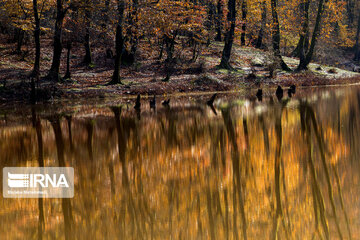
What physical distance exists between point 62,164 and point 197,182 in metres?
3.13

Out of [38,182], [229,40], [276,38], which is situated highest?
[276,38]

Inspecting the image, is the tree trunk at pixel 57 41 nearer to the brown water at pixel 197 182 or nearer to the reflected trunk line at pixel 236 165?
the brown water at pixel 197 182

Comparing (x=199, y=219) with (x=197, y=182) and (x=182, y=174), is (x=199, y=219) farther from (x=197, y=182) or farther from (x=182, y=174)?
(x=182, y=174)

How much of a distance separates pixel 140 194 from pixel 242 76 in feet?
98.9

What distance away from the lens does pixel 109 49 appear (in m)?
37.7

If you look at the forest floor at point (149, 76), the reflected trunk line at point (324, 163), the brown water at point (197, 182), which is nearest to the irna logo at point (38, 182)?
the brown water at point (197, 182)

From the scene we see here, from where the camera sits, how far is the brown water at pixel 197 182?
4785mm

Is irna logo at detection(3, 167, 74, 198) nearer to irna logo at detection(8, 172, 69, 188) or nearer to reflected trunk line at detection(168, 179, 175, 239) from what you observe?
irna logo at detection(8, 172, 69, 188)

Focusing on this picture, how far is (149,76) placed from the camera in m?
33.2

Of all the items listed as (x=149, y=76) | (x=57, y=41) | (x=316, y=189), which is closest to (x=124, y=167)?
(x=316, y=189)

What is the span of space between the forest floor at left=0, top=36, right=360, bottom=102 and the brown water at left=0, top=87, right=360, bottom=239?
14301 millimetres

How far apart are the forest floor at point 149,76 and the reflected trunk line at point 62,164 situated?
34.1ft

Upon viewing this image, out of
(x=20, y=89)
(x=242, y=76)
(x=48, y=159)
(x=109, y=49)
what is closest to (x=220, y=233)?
(x=48, y=159)

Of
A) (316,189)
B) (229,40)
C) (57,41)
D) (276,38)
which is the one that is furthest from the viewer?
(276,38)
